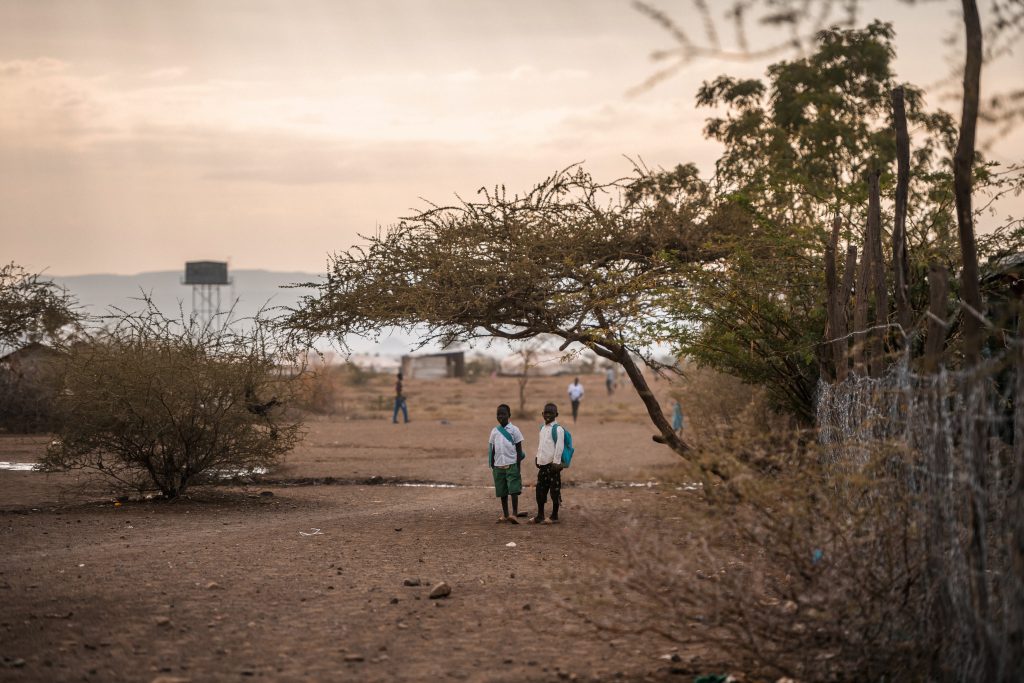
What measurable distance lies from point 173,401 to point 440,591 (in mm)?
8145

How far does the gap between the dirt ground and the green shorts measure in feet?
1.89

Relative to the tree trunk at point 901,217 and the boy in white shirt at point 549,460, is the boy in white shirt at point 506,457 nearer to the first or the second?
the boy in white shirt at point 549,460

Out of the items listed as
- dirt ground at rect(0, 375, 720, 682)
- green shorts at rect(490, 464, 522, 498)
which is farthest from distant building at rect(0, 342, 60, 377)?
green shorts at rect(490, 464, 522, 498)

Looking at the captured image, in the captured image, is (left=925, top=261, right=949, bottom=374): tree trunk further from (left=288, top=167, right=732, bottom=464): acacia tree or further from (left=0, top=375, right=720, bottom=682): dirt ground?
(left=288, top=167, right=732, bottom=464): acacia tree

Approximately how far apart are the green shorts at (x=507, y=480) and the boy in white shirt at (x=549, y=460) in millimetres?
346

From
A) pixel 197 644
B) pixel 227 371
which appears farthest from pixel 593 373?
pixel 197 644

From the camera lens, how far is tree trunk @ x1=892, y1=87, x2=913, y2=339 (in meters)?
8.05

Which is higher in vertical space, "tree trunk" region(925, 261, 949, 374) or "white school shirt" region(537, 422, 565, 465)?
"tree trunk" region(925, 261, 949, 374)

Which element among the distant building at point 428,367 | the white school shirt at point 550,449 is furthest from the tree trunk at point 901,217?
the distant building at point 428,367

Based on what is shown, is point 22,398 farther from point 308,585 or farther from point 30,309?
point 308,585

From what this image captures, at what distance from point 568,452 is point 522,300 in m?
2.22

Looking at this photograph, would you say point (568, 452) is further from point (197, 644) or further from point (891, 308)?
point (197, 644)

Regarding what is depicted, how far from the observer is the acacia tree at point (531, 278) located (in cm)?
1467

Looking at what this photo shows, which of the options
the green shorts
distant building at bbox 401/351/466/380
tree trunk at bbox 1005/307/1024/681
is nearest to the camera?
tree trunk at bbox 1005/307/1024/681
